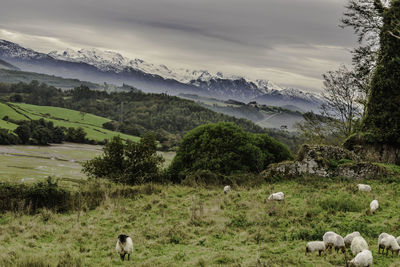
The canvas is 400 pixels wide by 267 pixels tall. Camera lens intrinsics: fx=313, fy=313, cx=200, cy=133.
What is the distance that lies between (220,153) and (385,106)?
12.0m

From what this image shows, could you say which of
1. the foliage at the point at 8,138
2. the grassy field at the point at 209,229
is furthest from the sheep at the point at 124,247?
the foliage at the point at 8,138

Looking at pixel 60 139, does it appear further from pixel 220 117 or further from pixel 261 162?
pixel 220 117

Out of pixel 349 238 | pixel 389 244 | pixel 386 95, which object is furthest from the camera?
pixel 386 95

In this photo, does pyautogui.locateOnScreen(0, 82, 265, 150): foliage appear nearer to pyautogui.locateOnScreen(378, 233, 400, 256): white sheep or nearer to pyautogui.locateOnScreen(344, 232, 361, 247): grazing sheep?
pyautogui.locateOnScreen(344, 232, 361, 247): grazing sheep

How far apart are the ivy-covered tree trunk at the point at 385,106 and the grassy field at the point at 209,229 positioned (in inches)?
269

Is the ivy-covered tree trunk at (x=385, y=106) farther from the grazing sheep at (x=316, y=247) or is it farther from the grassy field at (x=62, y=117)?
the grassy field at (x=62, y=117)

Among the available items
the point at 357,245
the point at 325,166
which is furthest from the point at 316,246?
the point at 325,166

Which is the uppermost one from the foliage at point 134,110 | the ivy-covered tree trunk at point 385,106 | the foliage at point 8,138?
the ivy-covered tree trunk at point 385,106

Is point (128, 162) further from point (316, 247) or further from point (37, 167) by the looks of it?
point (37, 167)

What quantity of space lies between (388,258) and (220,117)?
187 m

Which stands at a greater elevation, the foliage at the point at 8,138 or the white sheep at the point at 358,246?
the white sheep at the point at 358,246

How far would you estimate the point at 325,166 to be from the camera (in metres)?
19.1

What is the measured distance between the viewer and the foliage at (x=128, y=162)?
22188 mm

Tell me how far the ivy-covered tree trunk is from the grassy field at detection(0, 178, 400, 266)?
22.4 feet
